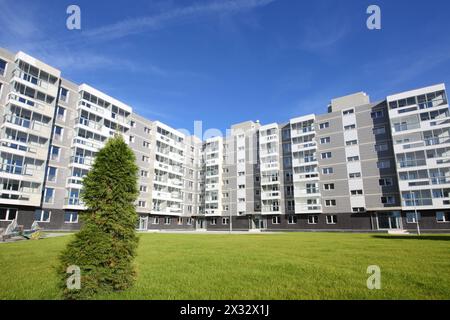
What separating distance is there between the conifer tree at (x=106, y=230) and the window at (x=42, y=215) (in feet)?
127

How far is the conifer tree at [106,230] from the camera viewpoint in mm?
5965

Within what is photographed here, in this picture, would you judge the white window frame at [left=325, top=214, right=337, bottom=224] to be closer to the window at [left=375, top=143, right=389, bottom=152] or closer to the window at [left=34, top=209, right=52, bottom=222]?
the window at [left=375, top=143, right=389, bottom=152]

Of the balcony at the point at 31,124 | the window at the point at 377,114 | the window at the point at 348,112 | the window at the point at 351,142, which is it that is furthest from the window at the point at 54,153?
the window at the point at 377,114

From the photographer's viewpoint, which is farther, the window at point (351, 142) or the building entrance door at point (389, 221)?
the window at point (351, 142)

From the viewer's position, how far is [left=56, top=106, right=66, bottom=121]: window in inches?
1650

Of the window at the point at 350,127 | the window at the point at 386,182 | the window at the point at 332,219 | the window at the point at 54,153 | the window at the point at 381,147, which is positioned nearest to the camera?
the window at the point at 54,153

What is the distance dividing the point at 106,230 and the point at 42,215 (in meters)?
39.5

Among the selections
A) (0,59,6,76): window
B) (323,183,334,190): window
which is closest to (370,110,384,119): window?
(323,183,334,190): window

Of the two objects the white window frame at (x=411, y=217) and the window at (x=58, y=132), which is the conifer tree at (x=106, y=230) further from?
the white window frame at (x=411, y=217)

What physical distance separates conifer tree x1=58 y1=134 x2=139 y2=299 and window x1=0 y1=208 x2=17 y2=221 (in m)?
37.2

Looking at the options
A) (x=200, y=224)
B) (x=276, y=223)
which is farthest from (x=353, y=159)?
(x=200, y=224)

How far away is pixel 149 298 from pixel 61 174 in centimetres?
4217

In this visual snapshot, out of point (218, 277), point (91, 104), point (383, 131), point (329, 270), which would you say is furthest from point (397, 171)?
point (91, 104)
